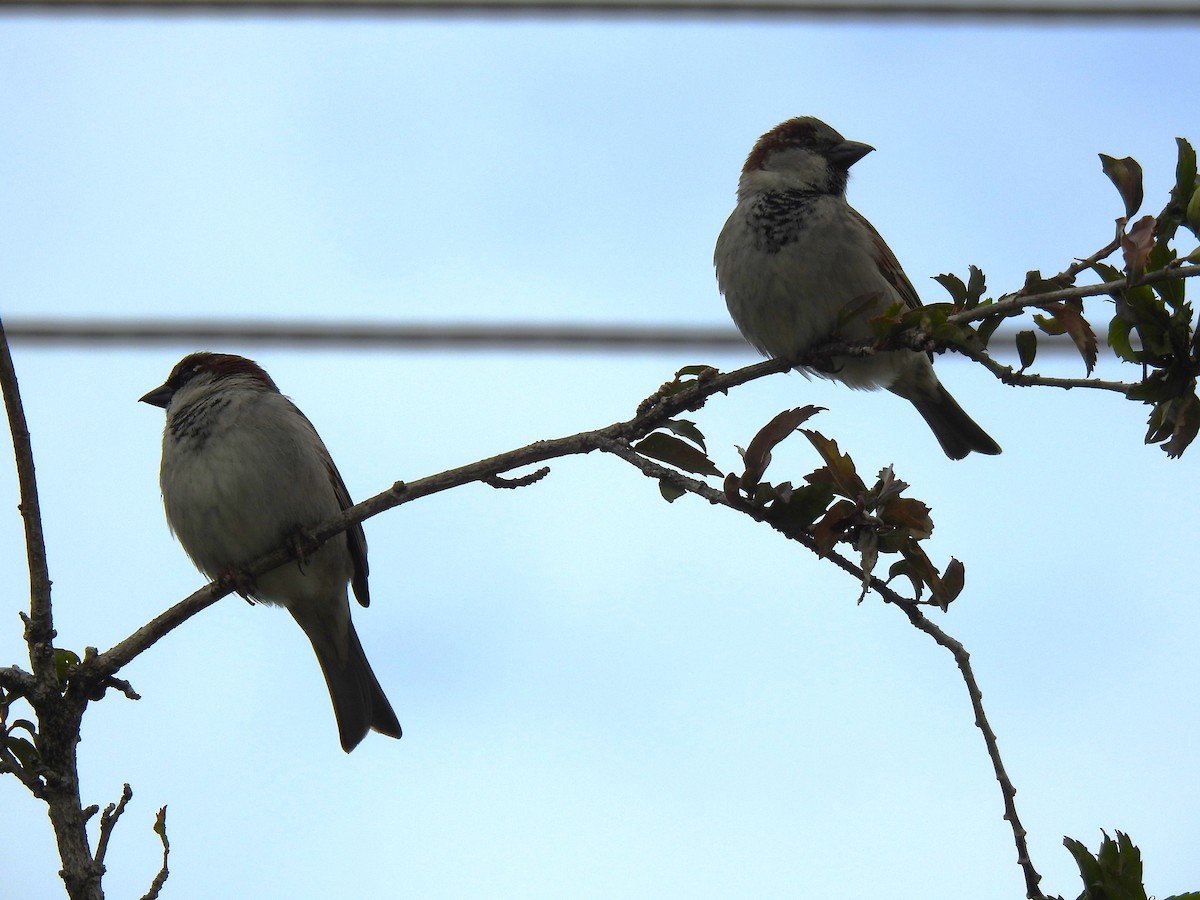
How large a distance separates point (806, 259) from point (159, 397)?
1.75 metres

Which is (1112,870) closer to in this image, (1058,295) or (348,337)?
(1058,295)

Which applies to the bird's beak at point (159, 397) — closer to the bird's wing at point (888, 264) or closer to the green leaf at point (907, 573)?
the bird's wing at point (888, 264)

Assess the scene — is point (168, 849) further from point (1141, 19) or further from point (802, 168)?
point (1141, 19)

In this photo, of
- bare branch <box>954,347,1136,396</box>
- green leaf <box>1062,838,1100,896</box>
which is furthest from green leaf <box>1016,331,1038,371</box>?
green leaf <box>1062,838,1100,896</box>

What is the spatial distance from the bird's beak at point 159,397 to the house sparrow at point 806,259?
1501 mm

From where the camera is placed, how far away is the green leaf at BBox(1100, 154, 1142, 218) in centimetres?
165

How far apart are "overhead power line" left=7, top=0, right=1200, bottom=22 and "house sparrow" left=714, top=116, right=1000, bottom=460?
0.35 m

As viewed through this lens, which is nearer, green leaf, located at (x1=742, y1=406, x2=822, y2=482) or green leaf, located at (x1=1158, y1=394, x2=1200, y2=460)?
green leaf, located at (x1=1158, y1=394, x2=1200, y2=460)

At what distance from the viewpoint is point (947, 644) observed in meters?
1.52

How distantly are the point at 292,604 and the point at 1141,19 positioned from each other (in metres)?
2.85

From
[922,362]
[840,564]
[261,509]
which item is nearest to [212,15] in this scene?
[261,509]

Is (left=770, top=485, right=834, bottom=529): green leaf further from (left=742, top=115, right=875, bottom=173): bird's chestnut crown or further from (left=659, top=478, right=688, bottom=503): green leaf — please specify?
(left=742, top=115, right=875, bottom=173): bird's chestnut crown

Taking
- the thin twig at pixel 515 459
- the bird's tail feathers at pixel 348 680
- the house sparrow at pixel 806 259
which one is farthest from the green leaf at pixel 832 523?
the bird's tail feathers at pixel 348 680

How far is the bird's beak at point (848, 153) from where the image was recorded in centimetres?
347
